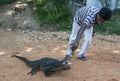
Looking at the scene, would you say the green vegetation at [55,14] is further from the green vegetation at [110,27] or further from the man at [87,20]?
the man at [87,20]

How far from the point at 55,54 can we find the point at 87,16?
1483 mm

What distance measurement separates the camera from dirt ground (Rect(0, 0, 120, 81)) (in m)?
5.60

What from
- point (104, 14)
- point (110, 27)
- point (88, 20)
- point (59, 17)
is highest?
point (104, 14)

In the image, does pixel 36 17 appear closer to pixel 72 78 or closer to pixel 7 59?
pixel 7 59

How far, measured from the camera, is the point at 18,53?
7.00 meters

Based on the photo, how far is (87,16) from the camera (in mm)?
5664

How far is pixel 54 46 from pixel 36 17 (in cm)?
275

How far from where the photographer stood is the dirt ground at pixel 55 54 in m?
5.60

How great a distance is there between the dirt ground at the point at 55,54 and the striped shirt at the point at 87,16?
86 centimetres

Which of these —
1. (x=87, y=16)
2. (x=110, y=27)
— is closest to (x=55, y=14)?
(x=110, y=27)

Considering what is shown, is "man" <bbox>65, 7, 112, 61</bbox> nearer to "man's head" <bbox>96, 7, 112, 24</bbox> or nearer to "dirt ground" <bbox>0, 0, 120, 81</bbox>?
"man's head" <bbox>96, 7, 112, 24</bbox>

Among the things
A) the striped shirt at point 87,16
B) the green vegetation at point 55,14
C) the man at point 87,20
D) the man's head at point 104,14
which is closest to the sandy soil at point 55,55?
the man at point 87,20

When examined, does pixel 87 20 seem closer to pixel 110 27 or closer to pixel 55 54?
pixel 55 54

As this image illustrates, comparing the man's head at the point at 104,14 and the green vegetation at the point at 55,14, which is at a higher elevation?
the man's head at the point at 104,14
